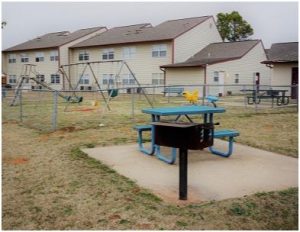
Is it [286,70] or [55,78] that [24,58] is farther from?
[286,70]

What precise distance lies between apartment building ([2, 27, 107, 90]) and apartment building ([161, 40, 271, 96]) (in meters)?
14.2

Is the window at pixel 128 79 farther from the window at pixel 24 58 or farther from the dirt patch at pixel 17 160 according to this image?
the dirt patch at pixel 17 160

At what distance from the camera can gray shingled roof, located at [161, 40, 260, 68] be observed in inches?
1247

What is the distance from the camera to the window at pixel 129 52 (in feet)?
121

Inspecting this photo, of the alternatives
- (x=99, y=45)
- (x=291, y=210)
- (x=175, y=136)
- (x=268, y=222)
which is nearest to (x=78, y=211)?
(x=175, y=136)

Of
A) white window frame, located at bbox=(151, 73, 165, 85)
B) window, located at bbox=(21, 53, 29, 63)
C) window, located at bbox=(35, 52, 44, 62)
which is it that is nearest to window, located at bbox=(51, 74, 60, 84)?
window, located at bbox=(35, 52, 44, 62)

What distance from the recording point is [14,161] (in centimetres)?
682

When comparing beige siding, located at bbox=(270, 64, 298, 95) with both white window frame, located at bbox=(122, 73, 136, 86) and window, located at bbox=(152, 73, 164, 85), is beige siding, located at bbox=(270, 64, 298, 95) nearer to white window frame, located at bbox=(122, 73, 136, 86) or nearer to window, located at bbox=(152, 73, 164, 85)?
window, located at bbox=(152, 73, 164, 85)

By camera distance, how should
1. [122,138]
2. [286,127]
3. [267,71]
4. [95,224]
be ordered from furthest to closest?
[267,71]
[286,127]
[122,138]
[95,224]

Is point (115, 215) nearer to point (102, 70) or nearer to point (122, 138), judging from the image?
point (122, 138)

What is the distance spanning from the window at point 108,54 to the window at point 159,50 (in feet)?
17.5

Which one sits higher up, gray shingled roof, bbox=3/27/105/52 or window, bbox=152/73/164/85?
gray shingled roof, bbox=3/27/105/52

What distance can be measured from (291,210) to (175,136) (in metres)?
1.52

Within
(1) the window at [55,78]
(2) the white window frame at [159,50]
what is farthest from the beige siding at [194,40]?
(1) the window at [55,78]
